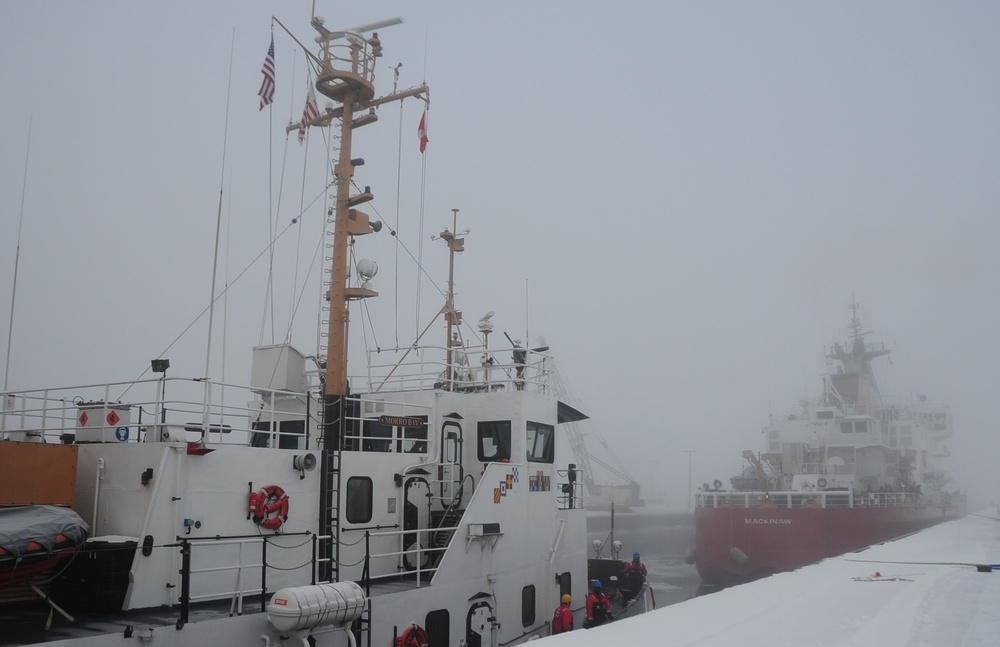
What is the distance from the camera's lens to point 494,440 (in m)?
15.7

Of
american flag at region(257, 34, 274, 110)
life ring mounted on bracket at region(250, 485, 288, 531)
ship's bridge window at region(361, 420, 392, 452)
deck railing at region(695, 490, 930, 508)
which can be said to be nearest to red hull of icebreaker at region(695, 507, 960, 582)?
deck railing at region(695, 490, 930, 508)

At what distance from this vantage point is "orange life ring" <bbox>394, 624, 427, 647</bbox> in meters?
12.0

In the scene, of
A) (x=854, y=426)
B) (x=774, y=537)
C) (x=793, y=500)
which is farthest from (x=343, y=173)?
(x=854, y=426)

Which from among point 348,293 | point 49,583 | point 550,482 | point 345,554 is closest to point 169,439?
point 49,583

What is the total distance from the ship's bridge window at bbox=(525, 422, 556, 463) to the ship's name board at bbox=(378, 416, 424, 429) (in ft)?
9.33

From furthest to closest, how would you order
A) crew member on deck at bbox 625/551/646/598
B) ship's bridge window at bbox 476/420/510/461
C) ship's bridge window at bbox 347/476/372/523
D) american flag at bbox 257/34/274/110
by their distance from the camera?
crew member on deck at bbox 625/551/646/598
ship's bridge window at bbox 476/420/510/461
american flag at bbox 257/34/274/110
ship's bridge window at bbox 347/476/372/523

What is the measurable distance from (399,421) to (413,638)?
348 cm

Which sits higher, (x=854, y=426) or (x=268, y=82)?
(x=268, y=82)

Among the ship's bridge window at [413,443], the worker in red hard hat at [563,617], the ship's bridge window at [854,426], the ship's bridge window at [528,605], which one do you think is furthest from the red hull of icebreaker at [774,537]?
the ship's bridge window at [413,443]

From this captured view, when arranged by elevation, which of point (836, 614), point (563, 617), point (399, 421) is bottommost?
point (563, 617)

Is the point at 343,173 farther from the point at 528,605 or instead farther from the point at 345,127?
the point at 528,605

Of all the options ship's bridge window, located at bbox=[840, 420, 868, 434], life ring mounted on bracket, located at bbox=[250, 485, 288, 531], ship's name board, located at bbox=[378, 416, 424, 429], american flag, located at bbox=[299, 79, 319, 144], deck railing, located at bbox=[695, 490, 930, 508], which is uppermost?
american flag, located at bbox=[299, 79, 319, 144]

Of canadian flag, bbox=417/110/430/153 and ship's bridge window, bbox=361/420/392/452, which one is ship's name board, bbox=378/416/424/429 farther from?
canadian flag, bbox=417/110/430/153

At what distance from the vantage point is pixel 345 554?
1284cm
